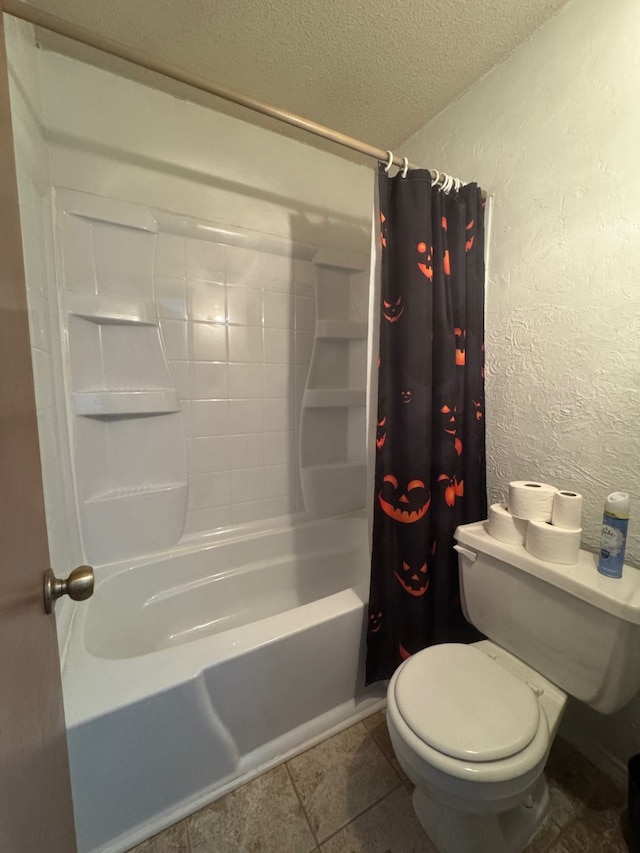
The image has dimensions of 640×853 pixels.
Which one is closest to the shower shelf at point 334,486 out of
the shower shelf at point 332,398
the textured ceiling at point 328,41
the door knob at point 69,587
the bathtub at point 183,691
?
the shower shelf at point 332,398

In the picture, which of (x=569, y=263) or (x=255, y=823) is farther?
(x=569, y=263)

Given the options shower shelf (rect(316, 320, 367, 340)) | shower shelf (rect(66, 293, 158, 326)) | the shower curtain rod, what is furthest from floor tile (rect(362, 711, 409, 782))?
the shower curtain rod

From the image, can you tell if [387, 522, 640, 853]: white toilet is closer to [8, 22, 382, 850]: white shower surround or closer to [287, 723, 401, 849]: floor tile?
[287, 723, 401, 849]: floor tile

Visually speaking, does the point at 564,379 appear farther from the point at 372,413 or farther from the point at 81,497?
the point at 81,497

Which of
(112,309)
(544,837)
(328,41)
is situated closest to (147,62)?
(328,41)

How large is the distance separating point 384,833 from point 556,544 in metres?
0.89

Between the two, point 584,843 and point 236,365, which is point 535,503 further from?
point 236,365

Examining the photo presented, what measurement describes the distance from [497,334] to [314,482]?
3.58ft

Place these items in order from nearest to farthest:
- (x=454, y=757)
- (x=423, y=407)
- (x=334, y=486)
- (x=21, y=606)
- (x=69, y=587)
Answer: (x=21, y=606)
(x=69, y=587)
(x=454, y=757)
(x=423, y=407)
(x=334, y=486)

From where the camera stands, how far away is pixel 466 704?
0.79 m

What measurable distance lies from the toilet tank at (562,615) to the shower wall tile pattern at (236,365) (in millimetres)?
995

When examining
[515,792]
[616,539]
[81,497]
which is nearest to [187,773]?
[515,792]

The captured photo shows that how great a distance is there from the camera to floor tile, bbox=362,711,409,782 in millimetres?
1054

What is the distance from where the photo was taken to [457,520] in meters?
1.21
